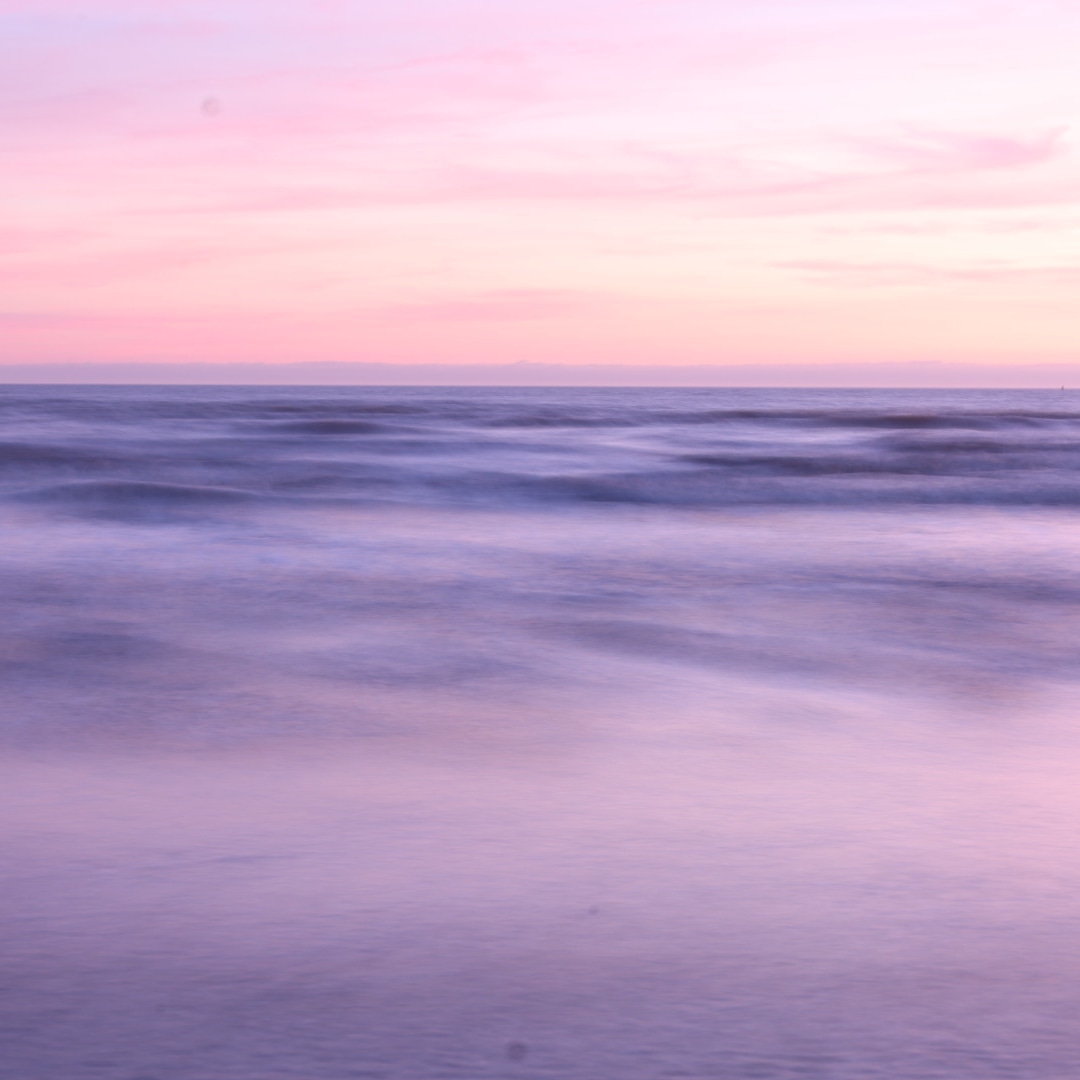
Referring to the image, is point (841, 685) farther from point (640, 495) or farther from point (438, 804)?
point (640, 495)

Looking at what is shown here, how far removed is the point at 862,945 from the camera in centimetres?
227

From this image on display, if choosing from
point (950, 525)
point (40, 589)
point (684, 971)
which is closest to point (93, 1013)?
point (684, 971)

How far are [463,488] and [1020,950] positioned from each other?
11728 millimetres

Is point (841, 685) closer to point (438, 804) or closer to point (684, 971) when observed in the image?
point (438, 804)

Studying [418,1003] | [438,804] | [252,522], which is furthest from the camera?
[252,522]

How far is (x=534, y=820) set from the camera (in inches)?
115

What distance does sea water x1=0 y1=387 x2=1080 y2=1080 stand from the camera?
77.2 inches

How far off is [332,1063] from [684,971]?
590 millimetres

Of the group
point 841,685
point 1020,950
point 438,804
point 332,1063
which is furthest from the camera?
point 841,685

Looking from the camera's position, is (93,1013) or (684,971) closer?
(93,1013)

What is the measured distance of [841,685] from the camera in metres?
4.48

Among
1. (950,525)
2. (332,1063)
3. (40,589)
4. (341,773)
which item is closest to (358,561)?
(40,589)

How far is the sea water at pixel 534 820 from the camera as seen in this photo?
1961 mm

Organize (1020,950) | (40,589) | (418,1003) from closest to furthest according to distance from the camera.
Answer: (418,1003) < (1020,950) < (40,589)
